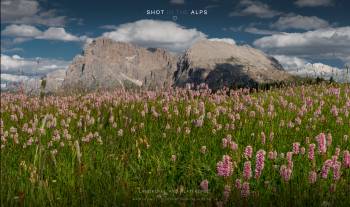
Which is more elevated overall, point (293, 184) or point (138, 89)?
point (138, 89)

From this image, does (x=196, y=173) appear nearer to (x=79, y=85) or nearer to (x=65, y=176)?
(x=65, y=176)

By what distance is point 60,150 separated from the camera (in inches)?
310

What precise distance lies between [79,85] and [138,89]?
304 centimetres

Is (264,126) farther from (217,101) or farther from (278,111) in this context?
(217,101)

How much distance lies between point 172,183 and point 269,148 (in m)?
1.71

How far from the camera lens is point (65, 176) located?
6.16 metres

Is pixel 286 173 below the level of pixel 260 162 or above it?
below

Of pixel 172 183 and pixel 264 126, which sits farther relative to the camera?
pixel 264 126

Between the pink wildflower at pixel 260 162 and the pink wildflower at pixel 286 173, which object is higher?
the pink wildflower at pixel 260 162

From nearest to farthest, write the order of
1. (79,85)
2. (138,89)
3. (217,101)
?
(217,101) → (138,89) → (79,85)

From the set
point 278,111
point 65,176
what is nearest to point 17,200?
point 65,176

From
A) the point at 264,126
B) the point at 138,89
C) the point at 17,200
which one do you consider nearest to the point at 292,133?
the point at 264,126

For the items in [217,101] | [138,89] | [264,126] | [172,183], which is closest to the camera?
[172,183]

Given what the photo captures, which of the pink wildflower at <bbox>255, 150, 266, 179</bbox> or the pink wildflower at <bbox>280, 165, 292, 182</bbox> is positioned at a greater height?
the pink wildflower at <bbox>255, 150, 266, 179</bbox>
